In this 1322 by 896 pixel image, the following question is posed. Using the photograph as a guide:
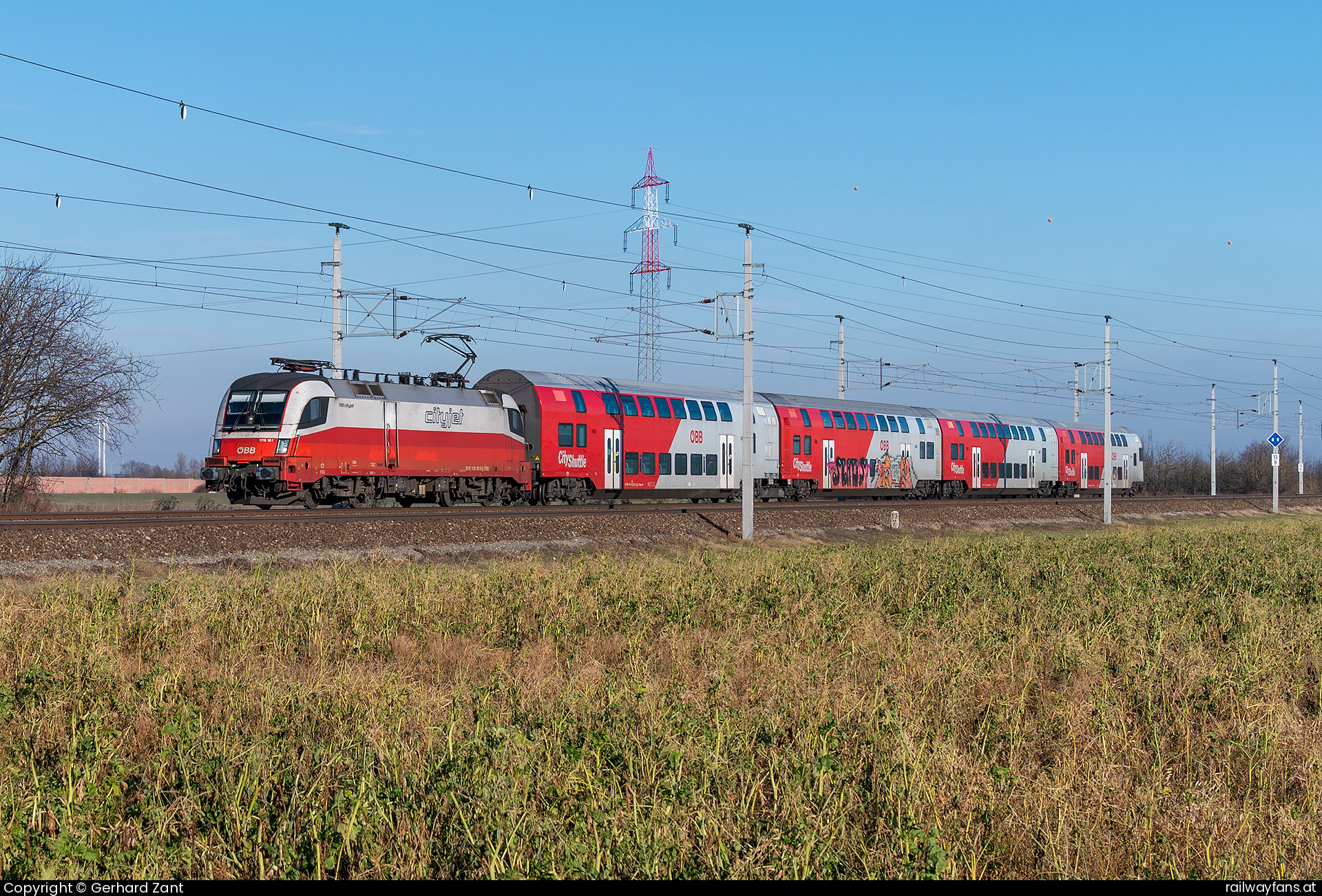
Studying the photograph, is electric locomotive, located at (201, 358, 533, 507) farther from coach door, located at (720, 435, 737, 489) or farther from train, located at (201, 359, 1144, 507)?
coach door, located at (720, 435, 737, 489)

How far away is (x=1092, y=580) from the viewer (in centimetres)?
1594

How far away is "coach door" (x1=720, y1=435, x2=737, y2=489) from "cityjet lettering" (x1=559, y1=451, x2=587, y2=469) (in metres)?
6.61

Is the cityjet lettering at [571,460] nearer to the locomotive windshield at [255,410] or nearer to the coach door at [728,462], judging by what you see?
the coach door at [728,462]

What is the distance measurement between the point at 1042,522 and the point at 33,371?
36966 millimetres

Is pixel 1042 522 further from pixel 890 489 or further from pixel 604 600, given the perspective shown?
pixel 604 600

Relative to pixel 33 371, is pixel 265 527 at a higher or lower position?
lower

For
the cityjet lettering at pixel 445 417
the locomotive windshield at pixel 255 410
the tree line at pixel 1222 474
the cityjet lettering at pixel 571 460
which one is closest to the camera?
the locomotive windshield at pixel 255 410

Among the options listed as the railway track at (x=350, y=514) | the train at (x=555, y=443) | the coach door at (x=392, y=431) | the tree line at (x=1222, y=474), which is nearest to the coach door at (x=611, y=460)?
the train at (x=555, y=443)

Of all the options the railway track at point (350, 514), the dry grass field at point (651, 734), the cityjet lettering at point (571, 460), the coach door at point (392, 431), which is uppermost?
the coach door at point (392, 431)

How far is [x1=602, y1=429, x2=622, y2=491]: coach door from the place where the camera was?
1351 inches

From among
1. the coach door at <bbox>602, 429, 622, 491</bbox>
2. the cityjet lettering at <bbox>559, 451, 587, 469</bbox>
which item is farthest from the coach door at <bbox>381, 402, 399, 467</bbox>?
the coach door at <bbox>602, 429, 622, 491</bbox>

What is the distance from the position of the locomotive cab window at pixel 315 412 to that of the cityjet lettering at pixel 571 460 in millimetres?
8465

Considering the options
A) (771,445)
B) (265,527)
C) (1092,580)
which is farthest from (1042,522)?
(265,527)

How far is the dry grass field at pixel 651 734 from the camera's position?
A: 5.04m
